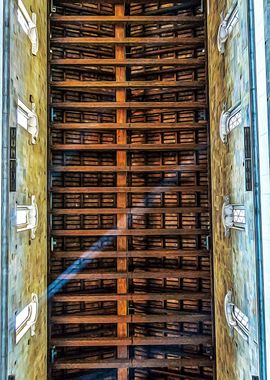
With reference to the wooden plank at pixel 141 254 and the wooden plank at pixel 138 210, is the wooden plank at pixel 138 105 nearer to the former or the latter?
the wooden plank at pixel 138 210

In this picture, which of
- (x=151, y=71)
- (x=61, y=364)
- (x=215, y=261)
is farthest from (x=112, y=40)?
(x=61, y=364)

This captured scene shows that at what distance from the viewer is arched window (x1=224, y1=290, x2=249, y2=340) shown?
1239 centimetres

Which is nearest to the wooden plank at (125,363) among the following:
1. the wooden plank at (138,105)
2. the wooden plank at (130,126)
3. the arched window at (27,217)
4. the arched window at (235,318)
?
the arched window at (235,318)

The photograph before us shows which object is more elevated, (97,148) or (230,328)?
(97,148)

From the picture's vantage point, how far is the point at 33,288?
14.2m

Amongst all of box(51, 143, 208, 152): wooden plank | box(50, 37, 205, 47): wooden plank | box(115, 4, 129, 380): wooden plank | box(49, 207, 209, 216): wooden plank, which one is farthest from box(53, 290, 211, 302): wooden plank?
box(50, 37, 205, 47): wooden plank

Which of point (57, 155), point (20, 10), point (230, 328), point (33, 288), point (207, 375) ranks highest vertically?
point (20, 10)

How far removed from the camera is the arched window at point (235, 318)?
1239 centimetres

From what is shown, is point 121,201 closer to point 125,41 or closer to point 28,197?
point 28,197

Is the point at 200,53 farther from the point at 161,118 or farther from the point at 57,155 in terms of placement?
the point at 57,155

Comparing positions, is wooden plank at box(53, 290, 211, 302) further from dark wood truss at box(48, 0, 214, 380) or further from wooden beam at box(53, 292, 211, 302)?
dark wood truss at box(48, 0, 214, 380)

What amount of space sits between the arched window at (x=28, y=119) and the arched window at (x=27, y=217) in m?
2.12

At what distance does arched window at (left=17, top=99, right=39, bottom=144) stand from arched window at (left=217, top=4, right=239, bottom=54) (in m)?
6.62

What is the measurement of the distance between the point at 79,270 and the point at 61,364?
380cm
